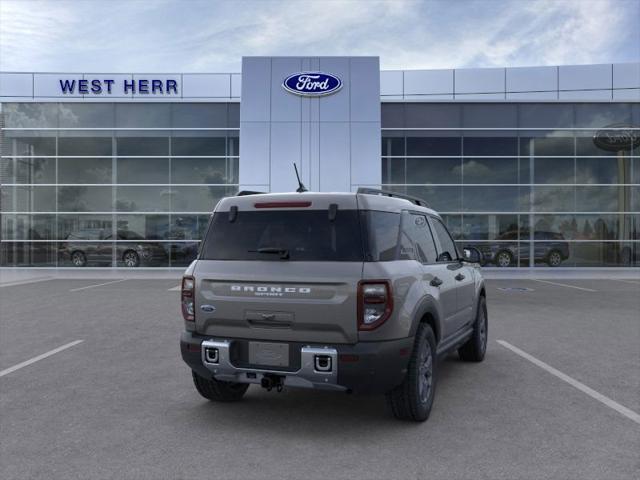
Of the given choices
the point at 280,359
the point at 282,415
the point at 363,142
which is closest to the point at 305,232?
the point at 280,359

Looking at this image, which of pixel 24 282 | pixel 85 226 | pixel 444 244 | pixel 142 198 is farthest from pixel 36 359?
pixel 85 226

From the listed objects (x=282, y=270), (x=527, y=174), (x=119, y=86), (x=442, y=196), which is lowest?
(x=282, y=270)

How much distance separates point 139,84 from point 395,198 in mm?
22175

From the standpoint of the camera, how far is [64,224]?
23.7 m

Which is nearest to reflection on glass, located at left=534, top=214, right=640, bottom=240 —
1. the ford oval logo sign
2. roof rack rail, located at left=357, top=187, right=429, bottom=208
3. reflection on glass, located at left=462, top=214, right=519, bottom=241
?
reflection on glass, located at left=462, top=214, right=519, bottom=241

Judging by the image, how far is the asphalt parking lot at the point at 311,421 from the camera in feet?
11.8

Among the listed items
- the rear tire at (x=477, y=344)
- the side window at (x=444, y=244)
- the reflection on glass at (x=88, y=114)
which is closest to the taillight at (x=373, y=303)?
the side window at (x=444, y=244)

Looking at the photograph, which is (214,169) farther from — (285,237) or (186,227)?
(285,237)

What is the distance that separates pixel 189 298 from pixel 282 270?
0.89 metres

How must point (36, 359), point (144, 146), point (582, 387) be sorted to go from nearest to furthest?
point (582, 387)
point (36, 359)
point (144, 146)

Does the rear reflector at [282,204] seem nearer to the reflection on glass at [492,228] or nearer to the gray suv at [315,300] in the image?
the gray suv at [315,300]

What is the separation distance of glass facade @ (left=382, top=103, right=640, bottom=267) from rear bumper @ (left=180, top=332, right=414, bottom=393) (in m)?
20.2

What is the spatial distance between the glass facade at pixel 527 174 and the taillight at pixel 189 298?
20.0 m

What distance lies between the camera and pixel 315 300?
4.05 metres
